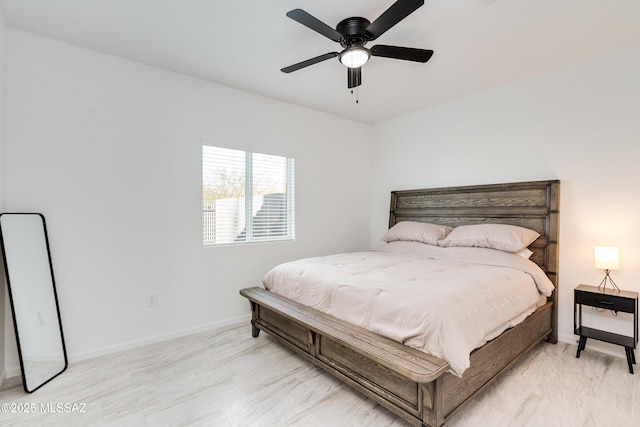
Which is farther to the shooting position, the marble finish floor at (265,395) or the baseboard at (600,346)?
the baseboard at (600,346)

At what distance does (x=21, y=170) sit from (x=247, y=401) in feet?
8.06

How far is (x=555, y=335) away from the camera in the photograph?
9.77ft

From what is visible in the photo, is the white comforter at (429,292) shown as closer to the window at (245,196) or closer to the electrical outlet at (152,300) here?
the window at (245,196)

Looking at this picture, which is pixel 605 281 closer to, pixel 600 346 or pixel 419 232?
pixel 600 346

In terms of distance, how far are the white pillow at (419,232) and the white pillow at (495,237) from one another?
217 millimetres

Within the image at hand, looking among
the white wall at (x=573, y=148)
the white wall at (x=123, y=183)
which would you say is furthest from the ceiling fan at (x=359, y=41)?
the white wall at (x=573, y=148)

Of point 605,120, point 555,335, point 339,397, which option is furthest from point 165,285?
point 605,120

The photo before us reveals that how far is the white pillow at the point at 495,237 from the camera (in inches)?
115

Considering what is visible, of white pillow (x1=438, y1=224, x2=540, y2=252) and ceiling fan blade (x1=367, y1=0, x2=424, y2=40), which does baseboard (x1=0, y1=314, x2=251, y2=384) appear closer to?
white pillow (x1=438, y1=224, x2=540, y2=252)

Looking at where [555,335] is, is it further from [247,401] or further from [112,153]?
[112,153]

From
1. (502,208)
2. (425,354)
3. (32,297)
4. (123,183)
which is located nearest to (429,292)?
(425,354)

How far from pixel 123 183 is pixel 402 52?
261 cm

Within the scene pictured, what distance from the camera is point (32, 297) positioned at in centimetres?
232

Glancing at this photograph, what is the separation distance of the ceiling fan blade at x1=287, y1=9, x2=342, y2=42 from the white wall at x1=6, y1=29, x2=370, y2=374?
1797mm
